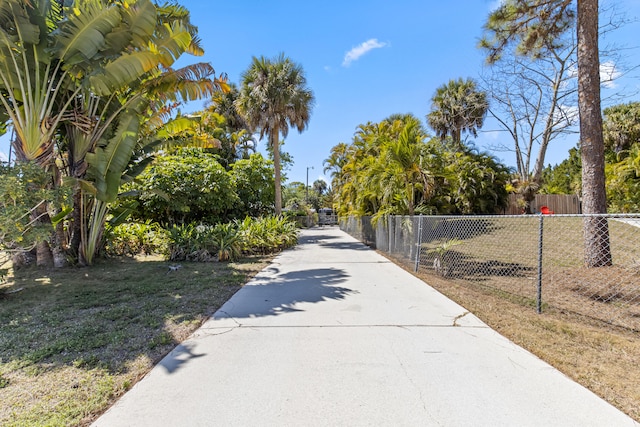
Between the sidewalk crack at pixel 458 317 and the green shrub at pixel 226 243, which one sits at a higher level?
the green shrub at pixel 226 243

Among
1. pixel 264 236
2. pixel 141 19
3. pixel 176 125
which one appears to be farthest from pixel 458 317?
pixel 176 125

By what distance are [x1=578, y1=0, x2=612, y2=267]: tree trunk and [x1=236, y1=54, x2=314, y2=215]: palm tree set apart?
12.9 meters

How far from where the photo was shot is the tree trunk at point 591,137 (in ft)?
21.5

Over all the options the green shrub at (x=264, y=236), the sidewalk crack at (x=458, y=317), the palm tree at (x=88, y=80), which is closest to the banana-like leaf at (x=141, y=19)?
the palm tree at (x=88, y=80)

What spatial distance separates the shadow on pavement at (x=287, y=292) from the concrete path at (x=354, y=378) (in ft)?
0.30

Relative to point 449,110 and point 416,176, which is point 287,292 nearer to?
point 416,176

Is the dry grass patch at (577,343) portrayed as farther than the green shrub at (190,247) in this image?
No

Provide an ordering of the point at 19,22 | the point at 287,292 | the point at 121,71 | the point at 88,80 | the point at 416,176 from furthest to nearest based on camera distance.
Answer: the point at 416,176 → the point at 121,71 → the point at 88,80 → the point at 287,292 → the point at 19,22

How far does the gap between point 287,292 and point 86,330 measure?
10.2ft

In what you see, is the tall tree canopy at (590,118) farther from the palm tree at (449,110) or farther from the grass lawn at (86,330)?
the palm tree at (449,110)

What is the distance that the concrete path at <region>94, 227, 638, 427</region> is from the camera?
2.33 metres

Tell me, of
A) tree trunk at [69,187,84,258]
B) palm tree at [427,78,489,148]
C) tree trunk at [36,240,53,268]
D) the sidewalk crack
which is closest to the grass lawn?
tree trunk at [36,240,53,268]

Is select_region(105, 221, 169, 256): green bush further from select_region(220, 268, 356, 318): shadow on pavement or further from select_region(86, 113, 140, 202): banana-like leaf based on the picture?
select_region(220, 268, 356, 318): shadow on pavement

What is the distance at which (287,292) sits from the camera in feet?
20.1
